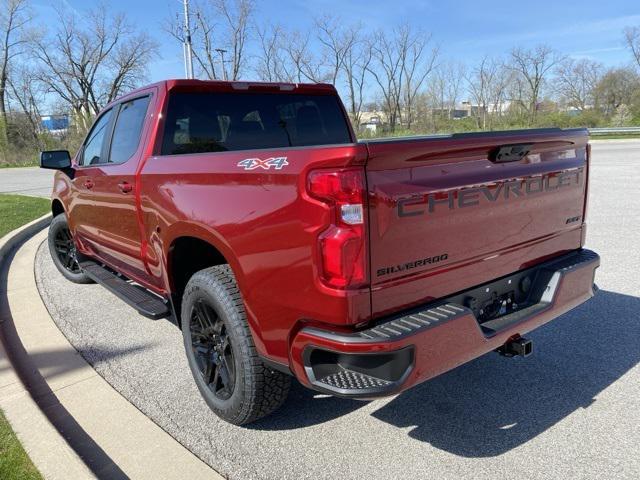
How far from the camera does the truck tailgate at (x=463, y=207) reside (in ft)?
6.85

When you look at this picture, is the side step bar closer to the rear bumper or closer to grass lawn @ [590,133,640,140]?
the rear bumper

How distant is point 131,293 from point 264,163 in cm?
231

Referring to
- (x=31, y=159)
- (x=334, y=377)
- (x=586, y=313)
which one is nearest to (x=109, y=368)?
(x=334, y=377)

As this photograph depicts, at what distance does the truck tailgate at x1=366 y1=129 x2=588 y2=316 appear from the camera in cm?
209

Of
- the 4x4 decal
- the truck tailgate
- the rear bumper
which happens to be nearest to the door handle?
the 4x4 decal

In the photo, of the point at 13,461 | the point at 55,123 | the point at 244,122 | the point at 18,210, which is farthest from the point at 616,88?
the point at 13,461

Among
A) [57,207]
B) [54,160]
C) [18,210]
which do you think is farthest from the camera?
[18,210]

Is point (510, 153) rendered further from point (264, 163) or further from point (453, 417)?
point (453, 417)

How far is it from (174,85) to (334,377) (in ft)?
8.05

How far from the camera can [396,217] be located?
6.90 feet

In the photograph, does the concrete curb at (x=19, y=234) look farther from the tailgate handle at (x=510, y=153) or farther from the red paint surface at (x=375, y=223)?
the tailgate handle at (x=510, y=153)

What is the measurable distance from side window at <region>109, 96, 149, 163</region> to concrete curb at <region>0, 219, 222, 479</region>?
1.63 m

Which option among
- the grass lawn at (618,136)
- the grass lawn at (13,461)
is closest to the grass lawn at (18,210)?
the grass lawn at (13,461)

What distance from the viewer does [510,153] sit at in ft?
8.22
